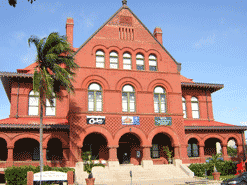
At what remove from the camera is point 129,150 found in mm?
25422

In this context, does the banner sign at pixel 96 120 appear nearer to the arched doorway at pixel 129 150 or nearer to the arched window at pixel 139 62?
the arched doorway at pixel 129 150

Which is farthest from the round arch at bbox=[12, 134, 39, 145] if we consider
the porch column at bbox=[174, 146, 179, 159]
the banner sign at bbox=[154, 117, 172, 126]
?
the porch column at bbox=[174, 146, 179, 159]

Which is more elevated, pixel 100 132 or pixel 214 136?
pixel 100 132

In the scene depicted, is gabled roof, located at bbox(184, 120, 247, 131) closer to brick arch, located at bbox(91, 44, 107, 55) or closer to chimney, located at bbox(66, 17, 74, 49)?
brick arch, located at bbox(91, 44, 107, 55)

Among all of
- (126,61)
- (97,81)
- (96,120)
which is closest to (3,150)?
(96,120)

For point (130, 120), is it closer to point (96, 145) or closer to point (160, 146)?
point (96, 145)

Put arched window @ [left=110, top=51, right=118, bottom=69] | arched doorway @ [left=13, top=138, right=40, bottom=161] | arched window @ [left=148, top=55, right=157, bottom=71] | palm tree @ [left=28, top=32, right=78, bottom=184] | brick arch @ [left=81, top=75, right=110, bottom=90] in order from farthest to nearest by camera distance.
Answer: arched window @ [left=148, top=55, right=157, bottom=71] → arched window @ [left=110, top=51, right=118, bottom=69] → brick arch @ [left=81, top=75, right=110, bottom=90] → arched doorway @ [left=13, top=138, right=40, bottom=161] → palm tree @ [left=28, top=32, right=78, bottom=184]

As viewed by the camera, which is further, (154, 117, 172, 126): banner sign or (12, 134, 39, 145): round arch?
(154, 117, 172, 126): banner sign

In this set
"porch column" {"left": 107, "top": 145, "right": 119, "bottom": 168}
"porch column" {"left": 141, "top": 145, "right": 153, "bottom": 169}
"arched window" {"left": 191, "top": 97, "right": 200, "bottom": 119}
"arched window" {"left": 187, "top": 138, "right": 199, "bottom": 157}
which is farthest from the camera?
"arched window" {"left": 191, "top": 97, "right": 200, "bottom": 119}

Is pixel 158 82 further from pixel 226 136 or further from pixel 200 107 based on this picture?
pixel 226 136

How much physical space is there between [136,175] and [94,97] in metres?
7.26

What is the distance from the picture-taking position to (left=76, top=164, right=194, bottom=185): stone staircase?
65.5ft

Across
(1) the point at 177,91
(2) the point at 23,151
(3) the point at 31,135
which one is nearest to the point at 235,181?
(1) the point at 177,91

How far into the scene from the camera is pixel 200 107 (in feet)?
95.0
